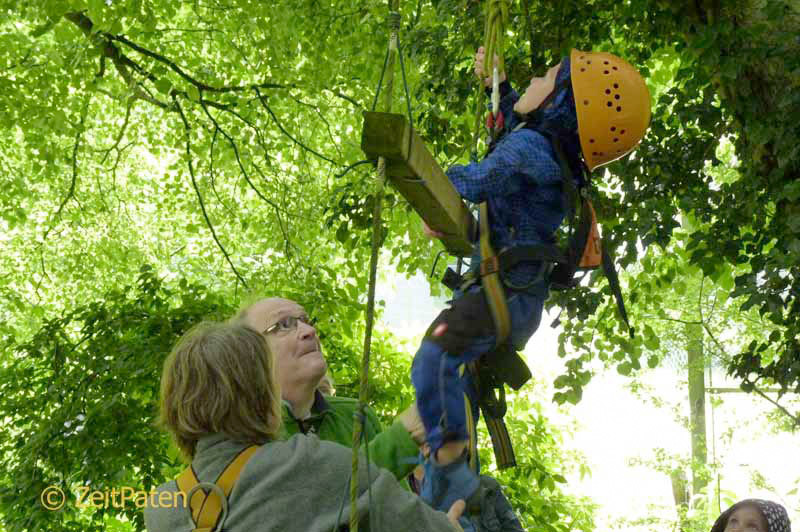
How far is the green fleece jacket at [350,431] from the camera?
1.92 metres

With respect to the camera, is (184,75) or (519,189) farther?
(184,75)

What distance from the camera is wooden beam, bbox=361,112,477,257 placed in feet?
5.08

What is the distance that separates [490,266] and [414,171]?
0.66m

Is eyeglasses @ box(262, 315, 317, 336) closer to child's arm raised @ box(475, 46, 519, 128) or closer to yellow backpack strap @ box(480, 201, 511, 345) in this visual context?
yellow backpack strap @ box(480, 201, 511, 345)

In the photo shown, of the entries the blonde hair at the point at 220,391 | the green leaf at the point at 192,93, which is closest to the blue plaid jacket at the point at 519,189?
the blonde hair at the point at 220,391

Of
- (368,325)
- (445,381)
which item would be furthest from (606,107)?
(368,325)

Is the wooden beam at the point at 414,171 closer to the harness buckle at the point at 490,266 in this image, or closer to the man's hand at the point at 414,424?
the harness buckle at the point at 490,266

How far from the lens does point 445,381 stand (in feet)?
7.29

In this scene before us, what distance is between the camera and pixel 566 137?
234 centimetres

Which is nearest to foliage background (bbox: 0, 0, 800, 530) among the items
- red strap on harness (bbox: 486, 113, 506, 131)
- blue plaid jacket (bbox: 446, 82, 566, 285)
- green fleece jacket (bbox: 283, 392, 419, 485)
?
red strap on harness (bbox: 486, 113, 506, 131)

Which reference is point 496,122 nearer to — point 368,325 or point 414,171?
point 414,171

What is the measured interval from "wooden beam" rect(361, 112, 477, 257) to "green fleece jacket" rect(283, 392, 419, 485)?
457mm

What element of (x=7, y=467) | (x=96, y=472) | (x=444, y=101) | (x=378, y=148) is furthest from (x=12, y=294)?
(x=378, y=148)

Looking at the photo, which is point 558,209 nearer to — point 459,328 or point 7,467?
point 459,328
